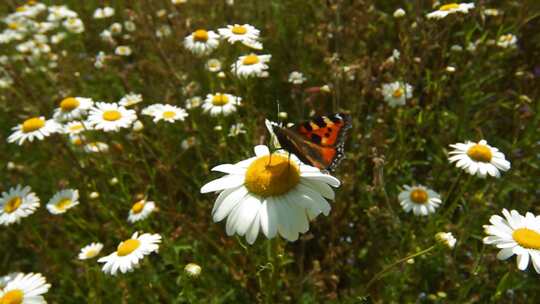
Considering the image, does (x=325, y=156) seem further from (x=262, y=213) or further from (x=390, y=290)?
(x=390, y=290)

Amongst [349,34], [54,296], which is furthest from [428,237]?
[54,296]

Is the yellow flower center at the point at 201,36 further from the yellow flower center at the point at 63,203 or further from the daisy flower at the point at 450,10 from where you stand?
the daisy flower at the point at 450,10

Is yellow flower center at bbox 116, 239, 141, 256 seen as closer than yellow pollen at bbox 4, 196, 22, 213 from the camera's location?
Yes

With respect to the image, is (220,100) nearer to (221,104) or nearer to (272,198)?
(221,104)

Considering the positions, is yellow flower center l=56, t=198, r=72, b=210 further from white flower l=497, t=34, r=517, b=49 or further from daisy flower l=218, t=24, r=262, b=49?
white flower l=497, t=34, r=517, b=49

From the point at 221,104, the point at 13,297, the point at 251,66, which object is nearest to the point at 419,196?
the point at 251,66

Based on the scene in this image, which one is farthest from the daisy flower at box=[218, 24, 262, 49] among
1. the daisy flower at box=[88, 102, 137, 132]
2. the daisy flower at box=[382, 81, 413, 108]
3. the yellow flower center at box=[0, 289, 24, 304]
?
the yellow flower center at box=[0, 289, 24, 304]
